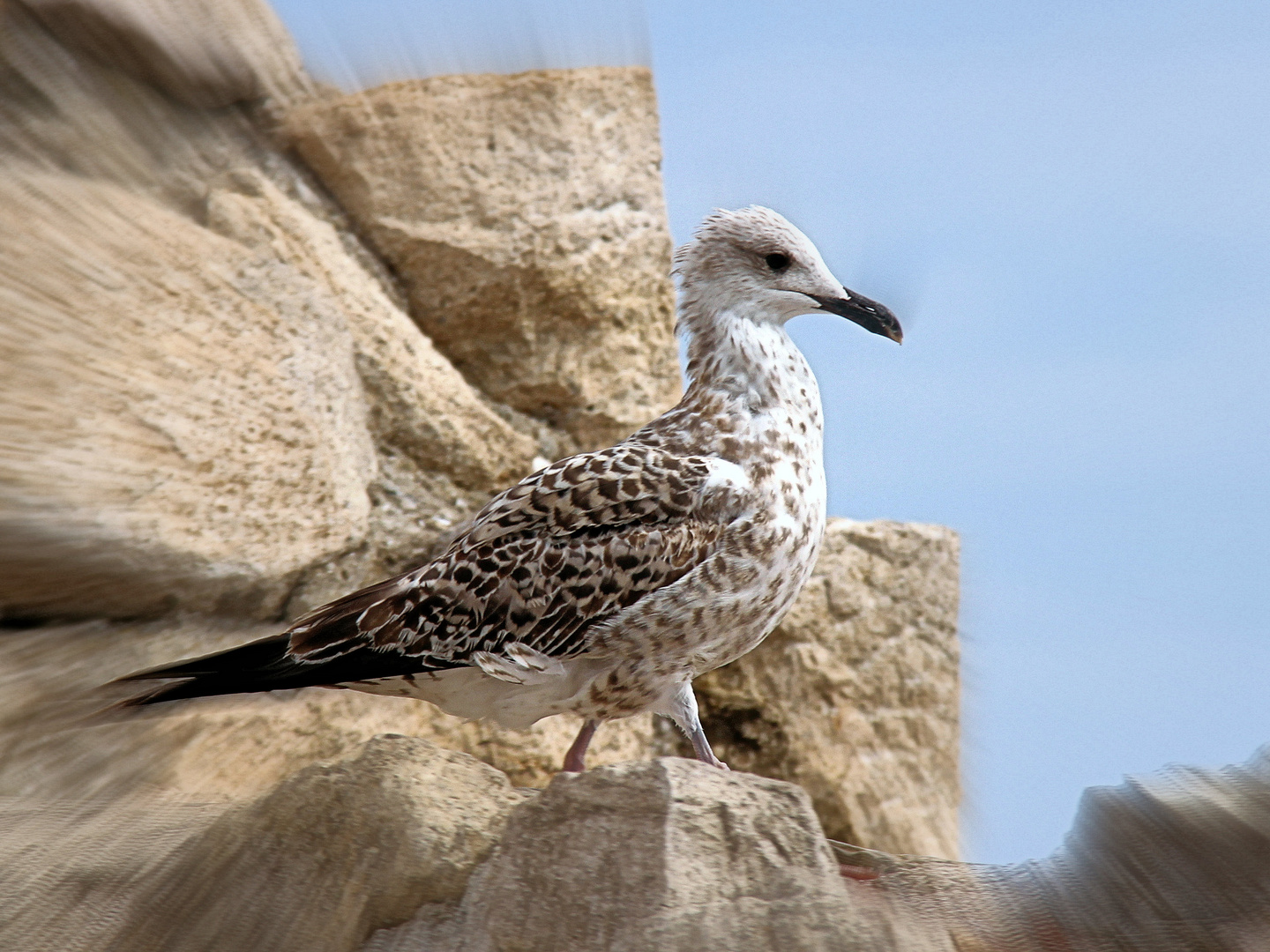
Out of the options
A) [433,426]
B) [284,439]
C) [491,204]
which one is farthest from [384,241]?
[284,439]

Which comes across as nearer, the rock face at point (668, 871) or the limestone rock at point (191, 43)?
the rock face at point (668, 871)

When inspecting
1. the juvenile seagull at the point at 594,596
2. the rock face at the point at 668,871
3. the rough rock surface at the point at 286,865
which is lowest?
the rough rock surface at the point at 286,865

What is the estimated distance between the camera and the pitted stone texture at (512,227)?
4980 mm

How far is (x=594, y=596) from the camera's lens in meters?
2.83

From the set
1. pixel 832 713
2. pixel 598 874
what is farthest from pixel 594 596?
pixel 832 713

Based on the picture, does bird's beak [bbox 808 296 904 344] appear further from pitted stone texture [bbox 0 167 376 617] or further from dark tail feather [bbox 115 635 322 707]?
pitted stone texture [bbox 0 167 376 617]

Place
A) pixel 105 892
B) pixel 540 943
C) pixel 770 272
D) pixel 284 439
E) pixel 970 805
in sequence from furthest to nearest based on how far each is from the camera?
pixel 970 805 → pixel 284 439 → pixel 770 272 → pixel 105 892 → pixel 540 943

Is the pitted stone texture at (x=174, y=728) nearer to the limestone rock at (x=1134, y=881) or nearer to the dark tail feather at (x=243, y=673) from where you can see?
the dark tail feather at (x=243, y=673)

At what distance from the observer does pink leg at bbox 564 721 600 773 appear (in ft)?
10.0

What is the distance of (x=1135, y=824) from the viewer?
2.60m

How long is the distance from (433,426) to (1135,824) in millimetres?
2824

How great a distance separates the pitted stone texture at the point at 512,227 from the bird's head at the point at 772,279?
1727 millimetres

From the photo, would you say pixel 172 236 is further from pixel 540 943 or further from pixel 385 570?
pixel 540 943

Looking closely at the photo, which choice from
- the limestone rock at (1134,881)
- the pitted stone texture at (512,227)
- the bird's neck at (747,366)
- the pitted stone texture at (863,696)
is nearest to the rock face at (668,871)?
the limestone rock at (1134,881)
